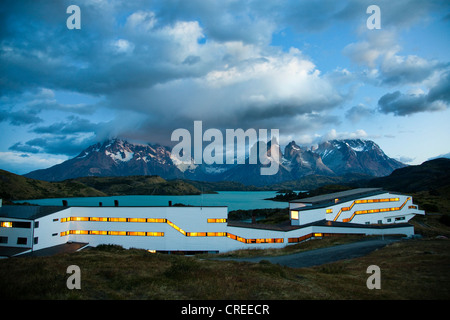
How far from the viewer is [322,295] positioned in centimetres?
1692

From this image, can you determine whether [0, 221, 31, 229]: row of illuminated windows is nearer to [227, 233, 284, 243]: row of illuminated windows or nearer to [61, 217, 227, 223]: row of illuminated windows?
[61, 217, 227, 223]: row of illuminated windows

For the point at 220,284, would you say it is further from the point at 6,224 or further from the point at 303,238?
the point at 6,224

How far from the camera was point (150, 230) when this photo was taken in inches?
2389

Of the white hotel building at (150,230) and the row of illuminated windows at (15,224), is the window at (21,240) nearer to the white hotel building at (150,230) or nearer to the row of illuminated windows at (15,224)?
the white hotel building at (150,230)

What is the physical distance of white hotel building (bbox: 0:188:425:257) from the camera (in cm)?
5541

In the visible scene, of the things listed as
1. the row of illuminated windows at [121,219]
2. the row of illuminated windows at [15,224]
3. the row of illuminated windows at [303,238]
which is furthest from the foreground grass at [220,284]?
the row of illuminated windows at [15,224]

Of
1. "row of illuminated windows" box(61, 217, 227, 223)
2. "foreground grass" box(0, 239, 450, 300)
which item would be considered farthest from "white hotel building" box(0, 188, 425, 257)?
"foreground grass" box(0, 239, 450, 300)

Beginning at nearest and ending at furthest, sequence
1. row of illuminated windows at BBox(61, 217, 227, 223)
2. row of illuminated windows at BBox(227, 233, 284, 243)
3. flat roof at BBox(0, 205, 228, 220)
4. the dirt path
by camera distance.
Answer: the dirt path < flat roof at BBox(0, 205, 228, 220) < row of illuminated windows at BBox(227, 233, 284, 243) < row of illuminated windows at BBox(61, 217, 227, 223)

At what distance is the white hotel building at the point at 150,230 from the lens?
55406mm
